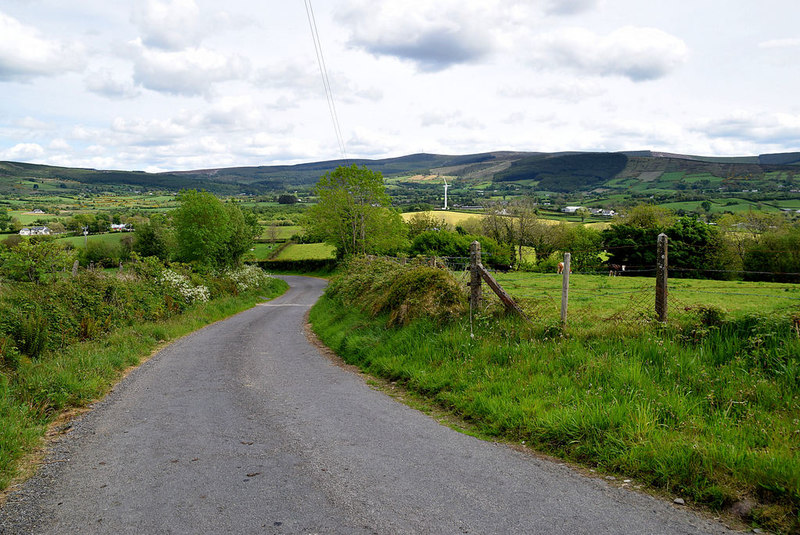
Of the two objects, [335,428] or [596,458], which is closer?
[596,458]

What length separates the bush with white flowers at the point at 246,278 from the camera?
1571 inches

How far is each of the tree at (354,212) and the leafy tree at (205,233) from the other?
15085mm

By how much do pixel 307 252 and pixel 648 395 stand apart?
290ft

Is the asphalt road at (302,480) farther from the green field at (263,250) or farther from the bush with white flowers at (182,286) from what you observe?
the green field at (263,250)

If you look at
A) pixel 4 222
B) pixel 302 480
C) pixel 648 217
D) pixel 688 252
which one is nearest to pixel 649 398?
pixel 302 480

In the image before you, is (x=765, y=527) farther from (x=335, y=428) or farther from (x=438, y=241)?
(x=438, y=241)

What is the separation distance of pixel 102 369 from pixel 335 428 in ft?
21.6

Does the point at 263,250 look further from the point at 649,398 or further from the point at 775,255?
the point at 649,398

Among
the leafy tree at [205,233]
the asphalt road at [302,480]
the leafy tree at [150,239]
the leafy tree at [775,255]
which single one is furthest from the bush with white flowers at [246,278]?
the leafy tree at [150,239]

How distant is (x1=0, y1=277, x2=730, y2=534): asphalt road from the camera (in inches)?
168

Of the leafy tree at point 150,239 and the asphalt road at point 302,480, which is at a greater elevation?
the asphalt road at point 302,480

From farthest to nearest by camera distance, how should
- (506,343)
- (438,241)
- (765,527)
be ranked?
1. (438,241)
2. (506,343)
3. (765,527)

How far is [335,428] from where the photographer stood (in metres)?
6.85

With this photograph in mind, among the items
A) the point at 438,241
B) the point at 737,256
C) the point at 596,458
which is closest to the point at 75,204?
the point at 438,241
